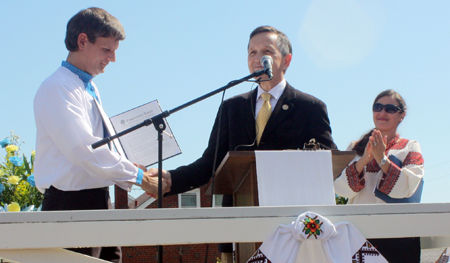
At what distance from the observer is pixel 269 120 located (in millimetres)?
3139

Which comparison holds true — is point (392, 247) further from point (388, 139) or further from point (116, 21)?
point (116, 21)

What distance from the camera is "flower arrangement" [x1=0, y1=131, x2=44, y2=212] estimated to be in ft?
15.0

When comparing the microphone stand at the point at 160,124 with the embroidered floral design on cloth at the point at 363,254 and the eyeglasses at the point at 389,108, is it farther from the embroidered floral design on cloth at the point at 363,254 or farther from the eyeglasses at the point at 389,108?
the eyeglasses at the point at 389,108

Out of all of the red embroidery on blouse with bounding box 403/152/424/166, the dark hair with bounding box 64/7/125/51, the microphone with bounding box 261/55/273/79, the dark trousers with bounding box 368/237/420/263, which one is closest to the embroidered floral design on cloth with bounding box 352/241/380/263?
the dark trousers with bounding box 368/237/420/263

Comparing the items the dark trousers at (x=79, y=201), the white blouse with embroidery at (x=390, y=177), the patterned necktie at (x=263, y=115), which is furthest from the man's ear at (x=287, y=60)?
the dark trousers at (x=79, y=201)

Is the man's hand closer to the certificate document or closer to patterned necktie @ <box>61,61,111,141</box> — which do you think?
→ the certificate document

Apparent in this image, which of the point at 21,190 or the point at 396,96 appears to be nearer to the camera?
the point at 396,96

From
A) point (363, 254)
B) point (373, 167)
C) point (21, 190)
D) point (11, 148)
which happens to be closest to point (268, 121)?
point (373, 167)

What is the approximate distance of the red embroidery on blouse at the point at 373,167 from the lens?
3.29m

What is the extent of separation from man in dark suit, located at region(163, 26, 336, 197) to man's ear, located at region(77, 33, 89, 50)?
0.92m

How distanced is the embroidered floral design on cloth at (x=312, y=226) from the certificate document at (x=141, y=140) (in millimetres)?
1244

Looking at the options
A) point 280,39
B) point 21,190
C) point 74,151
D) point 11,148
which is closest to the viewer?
point 74,151

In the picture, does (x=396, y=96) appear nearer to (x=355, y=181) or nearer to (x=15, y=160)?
(x=355, y=181)

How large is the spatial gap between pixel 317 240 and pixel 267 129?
114cm
